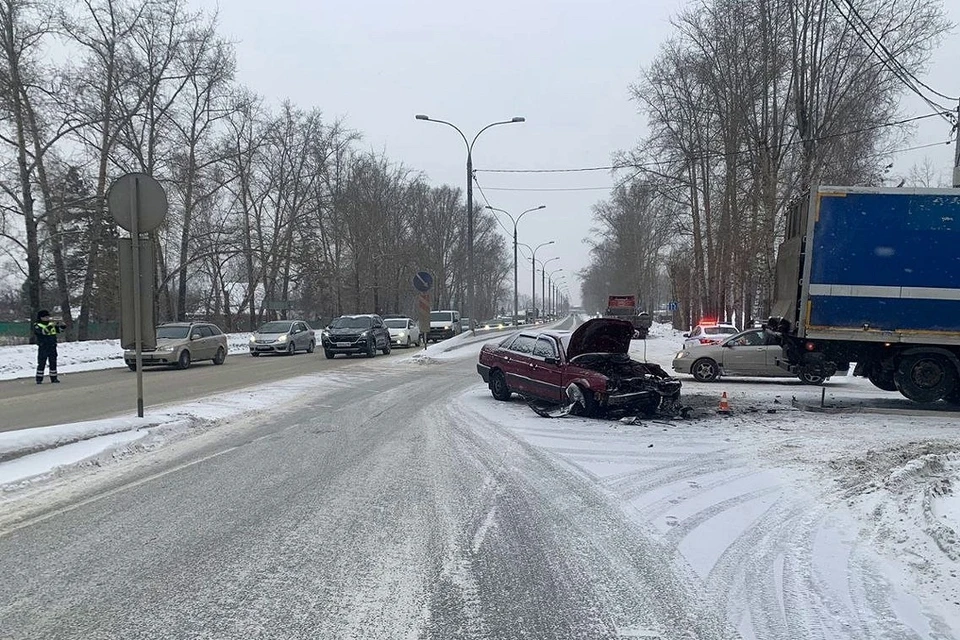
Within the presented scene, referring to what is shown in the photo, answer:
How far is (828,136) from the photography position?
27.9m

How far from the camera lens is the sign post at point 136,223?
9.23m

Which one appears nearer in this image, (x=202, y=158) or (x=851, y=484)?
(x=851, y=484)

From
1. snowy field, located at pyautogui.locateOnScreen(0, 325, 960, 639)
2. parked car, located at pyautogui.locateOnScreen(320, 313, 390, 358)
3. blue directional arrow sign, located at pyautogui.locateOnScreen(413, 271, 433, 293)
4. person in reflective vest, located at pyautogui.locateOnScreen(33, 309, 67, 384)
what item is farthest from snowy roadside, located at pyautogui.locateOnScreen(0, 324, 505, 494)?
parked car, located at pyautogui.locateOnScreen(320, 313, 390, 358)

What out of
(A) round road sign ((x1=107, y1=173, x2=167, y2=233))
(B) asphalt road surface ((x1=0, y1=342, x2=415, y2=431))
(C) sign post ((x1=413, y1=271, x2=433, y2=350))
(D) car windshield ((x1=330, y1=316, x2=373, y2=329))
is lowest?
(B) asphalt road surface ((x1=0, y1=342, x2=415, y2=431))

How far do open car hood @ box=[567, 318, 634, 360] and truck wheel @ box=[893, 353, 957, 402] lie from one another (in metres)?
5.23

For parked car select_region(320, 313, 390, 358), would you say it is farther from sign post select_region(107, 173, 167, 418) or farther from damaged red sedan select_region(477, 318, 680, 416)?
sign post select_region(107, 173, 167, 418)

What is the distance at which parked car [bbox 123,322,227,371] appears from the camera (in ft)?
70.9

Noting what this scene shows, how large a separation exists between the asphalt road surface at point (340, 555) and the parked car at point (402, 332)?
82.9 ft

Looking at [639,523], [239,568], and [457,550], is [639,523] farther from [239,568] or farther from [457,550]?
[239,568]

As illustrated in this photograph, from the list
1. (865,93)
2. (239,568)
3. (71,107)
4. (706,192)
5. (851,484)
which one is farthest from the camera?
(706,192)

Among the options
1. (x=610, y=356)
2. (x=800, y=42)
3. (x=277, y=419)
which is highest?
(x=800, y=42)

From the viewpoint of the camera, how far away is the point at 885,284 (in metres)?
12.0

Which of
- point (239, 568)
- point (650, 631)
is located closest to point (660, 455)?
point (650, 631)

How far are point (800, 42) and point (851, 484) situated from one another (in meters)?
27.4
